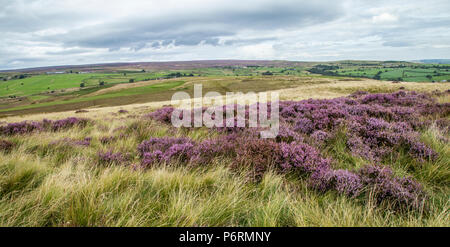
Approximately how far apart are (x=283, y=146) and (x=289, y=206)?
69.1 inches

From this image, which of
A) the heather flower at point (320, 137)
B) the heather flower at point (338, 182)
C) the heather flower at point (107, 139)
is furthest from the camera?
the heather flower at point (107, 139)

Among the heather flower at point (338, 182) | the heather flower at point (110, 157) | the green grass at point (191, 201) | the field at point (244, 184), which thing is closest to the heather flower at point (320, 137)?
the field at point (244, 184)

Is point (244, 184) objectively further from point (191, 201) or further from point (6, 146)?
point (6, 146)

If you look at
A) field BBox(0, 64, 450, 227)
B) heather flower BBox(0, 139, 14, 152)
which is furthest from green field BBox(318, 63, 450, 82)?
heather flower BBox(0, 139, 14, 152)

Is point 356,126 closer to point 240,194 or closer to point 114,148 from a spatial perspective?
point 240,194

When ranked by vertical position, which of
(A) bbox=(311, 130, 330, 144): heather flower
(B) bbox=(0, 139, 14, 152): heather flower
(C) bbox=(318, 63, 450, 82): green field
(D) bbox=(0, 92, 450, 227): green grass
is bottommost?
(D) bbox=(0, 92, 450, 227): green grass

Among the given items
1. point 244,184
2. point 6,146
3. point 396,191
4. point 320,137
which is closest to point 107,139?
point 6,146

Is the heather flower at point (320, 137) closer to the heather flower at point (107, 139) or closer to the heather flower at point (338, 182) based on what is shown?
the heather flower at point (338, 182)

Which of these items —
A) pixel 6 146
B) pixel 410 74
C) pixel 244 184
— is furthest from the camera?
pixel 410 74

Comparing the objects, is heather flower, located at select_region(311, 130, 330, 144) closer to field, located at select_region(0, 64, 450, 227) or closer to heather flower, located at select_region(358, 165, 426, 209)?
field, located at select_region(0, 64, 450, 227)

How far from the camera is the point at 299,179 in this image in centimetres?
356

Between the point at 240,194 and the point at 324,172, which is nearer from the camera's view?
the point at 240,194

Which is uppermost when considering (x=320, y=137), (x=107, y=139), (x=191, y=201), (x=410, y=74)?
(x=410, y=74)
